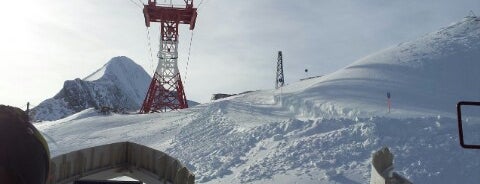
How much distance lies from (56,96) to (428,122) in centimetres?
16517

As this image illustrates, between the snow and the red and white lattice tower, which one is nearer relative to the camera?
the snow

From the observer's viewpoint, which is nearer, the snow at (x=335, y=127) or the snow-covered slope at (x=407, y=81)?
the snow at (x=335, y=127)

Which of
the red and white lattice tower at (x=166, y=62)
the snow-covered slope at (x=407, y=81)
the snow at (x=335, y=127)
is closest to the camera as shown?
the snow at (x=335, y=127)

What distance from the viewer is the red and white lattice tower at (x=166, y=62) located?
37812mm

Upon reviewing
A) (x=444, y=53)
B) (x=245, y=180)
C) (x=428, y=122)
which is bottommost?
(x=245, y=180)

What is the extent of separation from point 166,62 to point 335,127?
19.3 meters

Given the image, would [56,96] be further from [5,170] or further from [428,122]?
[5,170]

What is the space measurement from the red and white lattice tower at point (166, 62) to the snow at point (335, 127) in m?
6.30

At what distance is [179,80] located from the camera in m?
38.4

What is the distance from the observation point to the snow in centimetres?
1728

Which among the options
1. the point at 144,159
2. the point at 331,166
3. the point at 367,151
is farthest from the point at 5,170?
the point at 367,151

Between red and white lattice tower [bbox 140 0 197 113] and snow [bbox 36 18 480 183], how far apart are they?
248 inches

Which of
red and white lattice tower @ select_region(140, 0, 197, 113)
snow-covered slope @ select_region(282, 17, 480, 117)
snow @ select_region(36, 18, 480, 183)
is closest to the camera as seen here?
snow @ select_region(36, 18, 480, 183)

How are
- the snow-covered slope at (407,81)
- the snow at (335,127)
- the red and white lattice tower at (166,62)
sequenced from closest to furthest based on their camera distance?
the snow at (335,127)
the snow-covered slope at (407,81)
the red and white lattice tower at (166,62)
